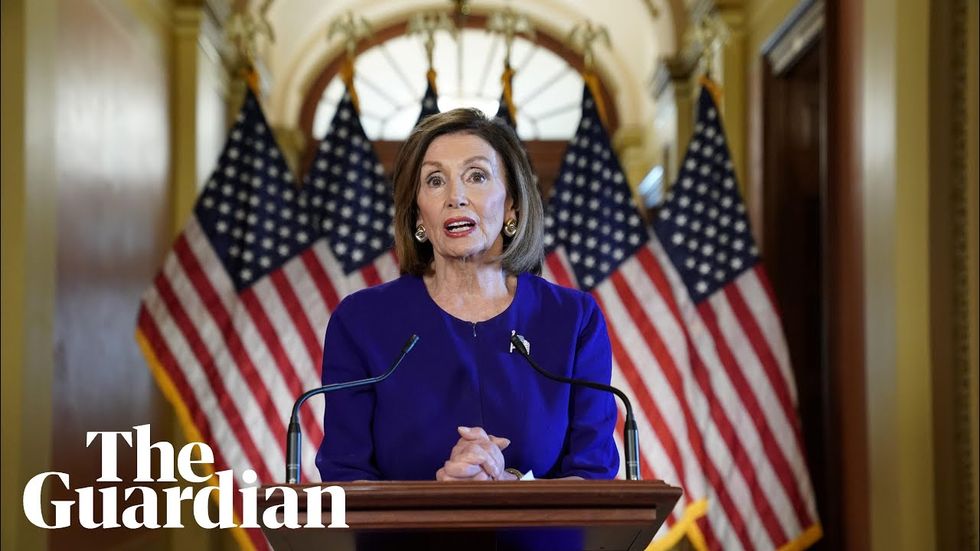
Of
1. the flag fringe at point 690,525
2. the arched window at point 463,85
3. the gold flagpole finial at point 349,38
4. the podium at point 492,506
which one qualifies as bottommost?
the podium at point 492,506

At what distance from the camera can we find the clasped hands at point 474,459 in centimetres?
205

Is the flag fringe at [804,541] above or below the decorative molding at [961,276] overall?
below

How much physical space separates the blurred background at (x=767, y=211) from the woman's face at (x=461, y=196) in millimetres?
2091

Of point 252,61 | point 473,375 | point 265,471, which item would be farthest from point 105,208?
point 473,375

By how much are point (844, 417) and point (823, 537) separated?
0.57m

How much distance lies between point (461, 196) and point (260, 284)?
312 centimetres

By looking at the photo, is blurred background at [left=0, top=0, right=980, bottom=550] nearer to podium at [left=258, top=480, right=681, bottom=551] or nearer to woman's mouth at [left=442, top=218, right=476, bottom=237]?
woman's mouth at [left=442, top=218, right=476, bottom=237]

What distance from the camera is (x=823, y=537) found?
5.26 meters

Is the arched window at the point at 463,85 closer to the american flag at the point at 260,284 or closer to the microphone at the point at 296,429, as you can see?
the american flag at the point at 260,284

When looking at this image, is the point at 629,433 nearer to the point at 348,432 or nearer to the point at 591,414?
the point at 591,414

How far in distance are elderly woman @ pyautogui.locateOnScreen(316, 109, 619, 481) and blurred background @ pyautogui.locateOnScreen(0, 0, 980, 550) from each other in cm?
201

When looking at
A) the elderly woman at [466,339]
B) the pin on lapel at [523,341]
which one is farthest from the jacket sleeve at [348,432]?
the pin on lapel at [523,341]

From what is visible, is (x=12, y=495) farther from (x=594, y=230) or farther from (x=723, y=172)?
(x=723, y=172)

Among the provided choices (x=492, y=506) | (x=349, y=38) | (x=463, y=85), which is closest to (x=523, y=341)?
(x=492, y=506)
